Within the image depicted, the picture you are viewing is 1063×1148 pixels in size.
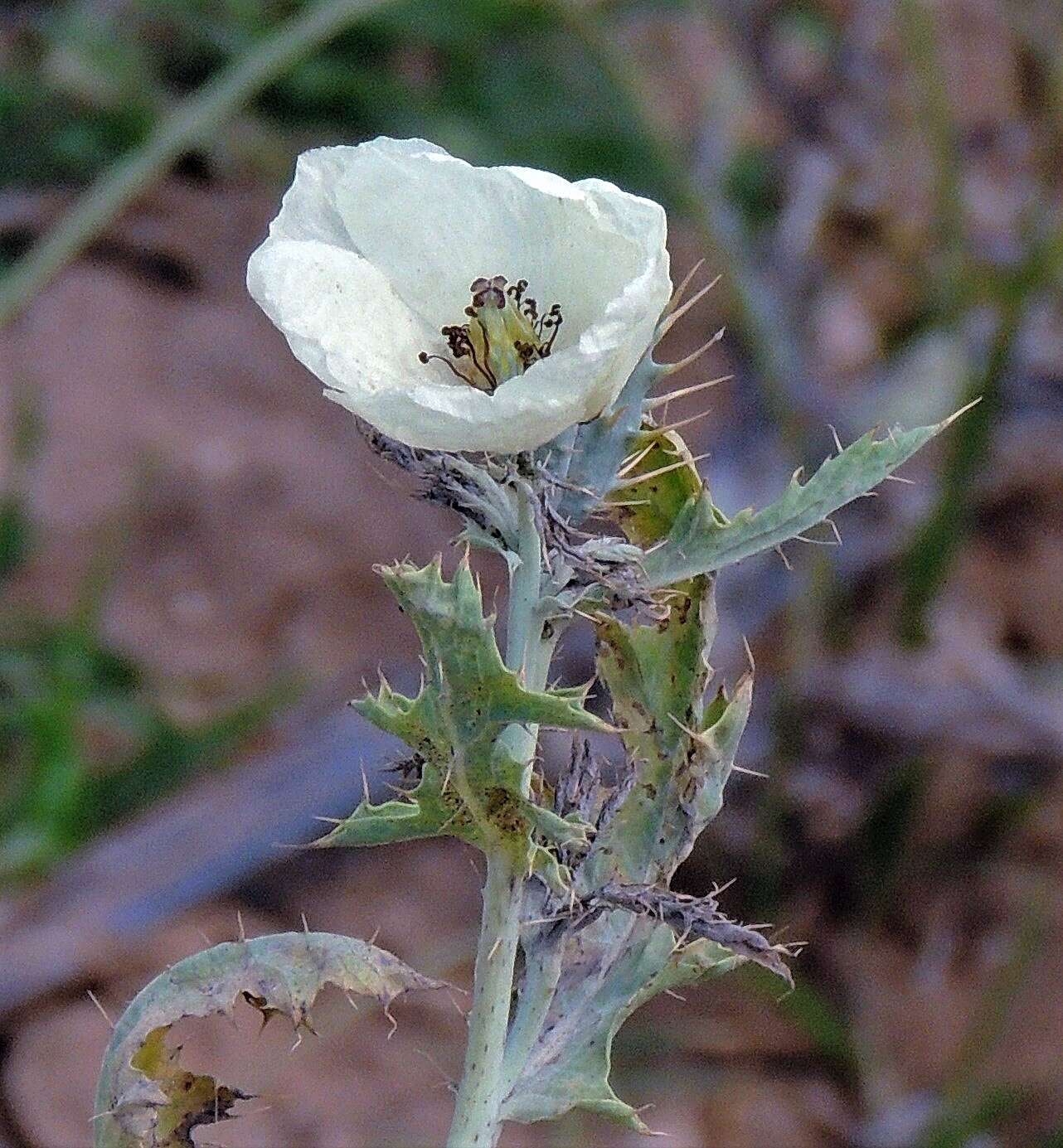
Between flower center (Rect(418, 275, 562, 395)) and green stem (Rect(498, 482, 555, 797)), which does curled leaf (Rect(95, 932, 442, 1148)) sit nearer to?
green stem (Rect(498, 482, 555, 797))

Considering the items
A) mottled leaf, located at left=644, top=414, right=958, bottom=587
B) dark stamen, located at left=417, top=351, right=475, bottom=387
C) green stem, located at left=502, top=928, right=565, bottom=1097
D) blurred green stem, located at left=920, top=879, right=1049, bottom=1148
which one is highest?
dark stamen, located at left=417, top=351, right=475, bottom=387

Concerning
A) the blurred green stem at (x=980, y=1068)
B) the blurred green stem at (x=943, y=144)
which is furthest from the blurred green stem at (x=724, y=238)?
the blurred green stem at (x=980, y=1068)

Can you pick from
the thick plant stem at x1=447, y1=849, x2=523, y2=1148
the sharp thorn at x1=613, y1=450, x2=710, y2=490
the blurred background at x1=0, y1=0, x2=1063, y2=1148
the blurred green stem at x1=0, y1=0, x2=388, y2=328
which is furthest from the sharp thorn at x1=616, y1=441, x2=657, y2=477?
the blurred green stem at x1=0, y1=0, x2=388, y2=328

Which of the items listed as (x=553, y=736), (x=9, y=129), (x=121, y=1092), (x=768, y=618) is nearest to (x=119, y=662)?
(x=553, y=736)

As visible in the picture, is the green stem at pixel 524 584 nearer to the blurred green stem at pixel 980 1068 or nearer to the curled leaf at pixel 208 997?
the curled leaf at pixel 208 997

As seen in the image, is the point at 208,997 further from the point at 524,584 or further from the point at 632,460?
the point at 632,460

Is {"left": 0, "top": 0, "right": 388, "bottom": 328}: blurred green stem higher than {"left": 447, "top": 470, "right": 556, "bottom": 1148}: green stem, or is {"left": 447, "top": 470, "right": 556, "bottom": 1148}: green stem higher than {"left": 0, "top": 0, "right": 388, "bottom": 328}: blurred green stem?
{"left": 0, "top": 0, "right": 388, "bottom": 328}: blurred green stem

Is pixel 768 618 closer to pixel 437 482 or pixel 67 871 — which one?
pixel 67 871
